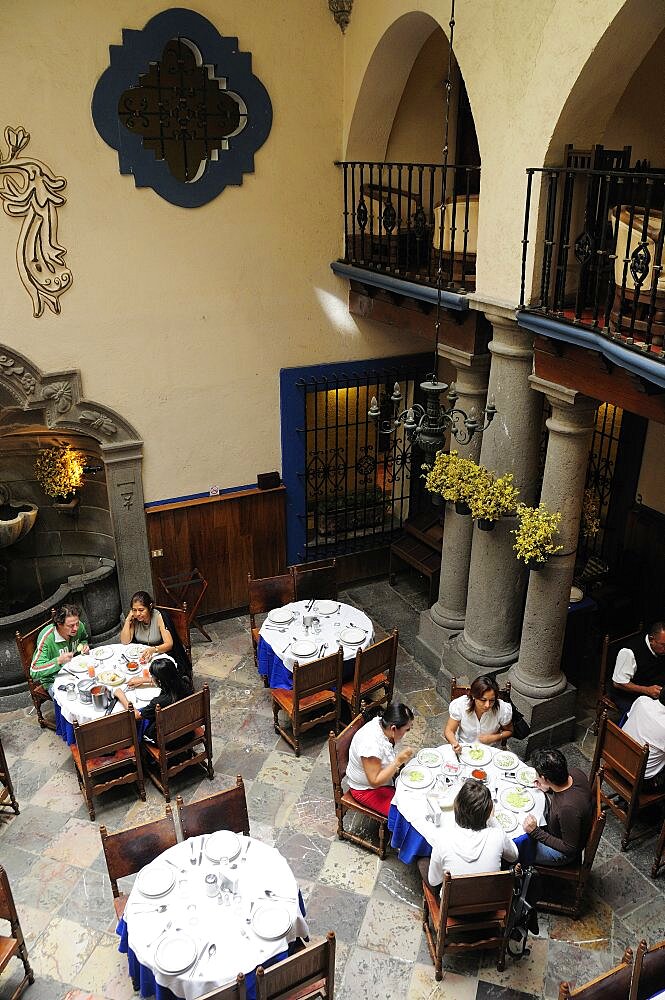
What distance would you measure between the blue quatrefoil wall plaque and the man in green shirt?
147 inches

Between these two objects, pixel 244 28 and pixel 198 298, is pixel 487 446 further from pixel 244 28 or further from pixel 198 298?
pixel 244 28

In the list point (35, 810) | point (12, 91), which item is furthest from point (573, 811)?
point (12, 91)

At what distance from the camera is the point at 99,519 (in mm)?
8516

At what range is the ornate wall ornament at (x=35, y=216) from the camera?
6.46m

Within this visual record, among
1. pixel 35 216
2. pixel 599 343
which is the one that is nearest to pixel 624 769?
pixel 599 343

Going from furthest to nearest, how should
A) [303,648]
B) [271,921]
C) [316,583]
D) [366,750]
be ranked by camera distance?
[316,583] < [303,648] < [366,750] < [271,921]

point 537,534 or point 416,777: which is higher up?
point 537,534

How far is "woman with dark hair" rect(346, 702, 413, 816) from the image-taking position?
5258 mm

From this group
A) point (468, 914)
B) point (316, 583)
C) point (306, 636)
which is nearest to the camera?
point (468, 914)

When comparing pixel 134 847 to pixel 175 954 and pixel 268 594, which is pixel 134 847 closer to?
pixel 175 954

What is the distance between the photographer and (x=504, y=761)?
549 centimetres

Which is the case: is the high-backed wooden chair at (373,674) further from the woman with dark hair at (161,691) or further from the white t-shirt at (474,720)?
the woman with dark hair at (161,691)

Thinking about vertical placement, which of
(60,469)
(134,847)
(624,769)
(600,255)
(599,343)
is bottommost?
(624,769)

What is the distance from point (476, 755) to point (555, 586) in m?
1.50
